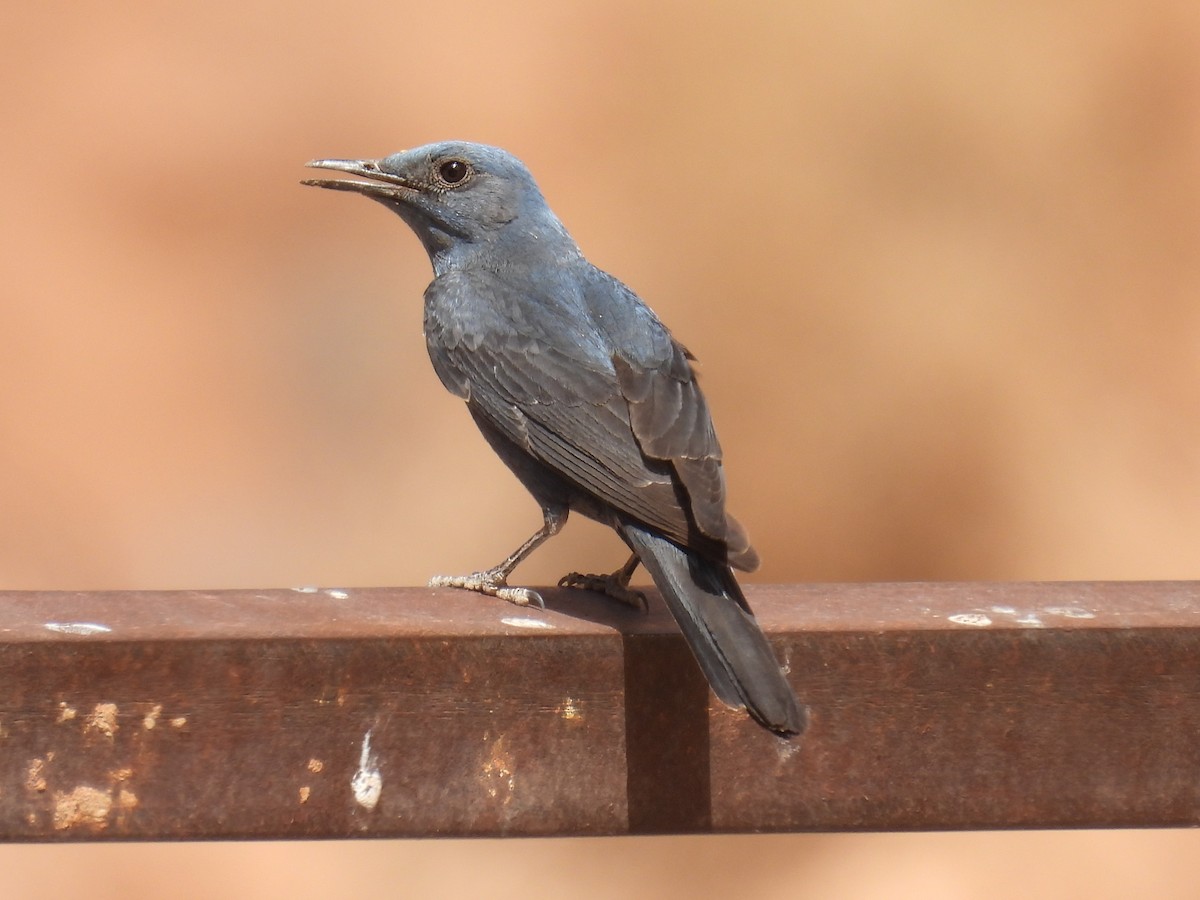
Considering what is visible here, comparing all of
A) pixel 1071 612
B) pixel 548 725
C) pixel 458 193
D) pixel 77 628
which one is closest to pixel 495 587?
pixel 548 725

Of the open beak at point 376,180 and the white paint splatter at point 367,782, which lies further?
the open beak at point 376,180

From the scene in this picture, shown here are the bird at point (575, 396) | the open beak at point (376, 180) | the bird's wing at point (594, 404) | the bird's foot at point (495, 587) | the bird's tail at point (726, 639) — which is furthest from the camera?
the open beak at point (376, 180)

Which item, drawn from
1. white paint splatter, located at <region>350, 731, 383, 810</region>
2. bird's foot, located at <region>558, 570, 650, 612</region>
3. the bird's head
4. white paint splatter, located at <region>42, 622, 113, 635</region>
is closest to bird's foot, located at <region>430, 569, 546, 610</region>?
bird's foot, located at <region>558, 570, 650, 612</region>

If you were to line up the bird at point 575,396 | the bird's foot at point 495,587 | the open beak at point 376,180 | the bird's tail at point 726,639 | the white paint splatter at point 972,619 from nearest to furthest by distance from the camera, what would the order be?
the bird's tail at point 726,639, the white paint splatter at point 972,619, the bird at point 575,396, the bird's foot at point 495,587, the open beak at point 376,180

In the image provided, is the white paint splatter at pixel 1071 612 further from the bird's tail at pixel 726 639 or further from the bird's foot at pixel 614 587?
the bird's foot at pixel 614 587

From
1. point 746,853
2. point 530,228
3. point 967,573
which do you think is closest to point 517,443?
point 530,228

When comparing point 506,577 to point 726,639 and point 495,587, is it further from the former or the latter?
point 726,639

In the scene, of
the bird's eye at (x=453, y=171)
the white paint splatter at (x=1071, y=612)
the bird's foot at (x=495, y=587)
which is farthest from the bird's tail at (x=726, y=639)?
the bird's eye at (x=453, y=171)
